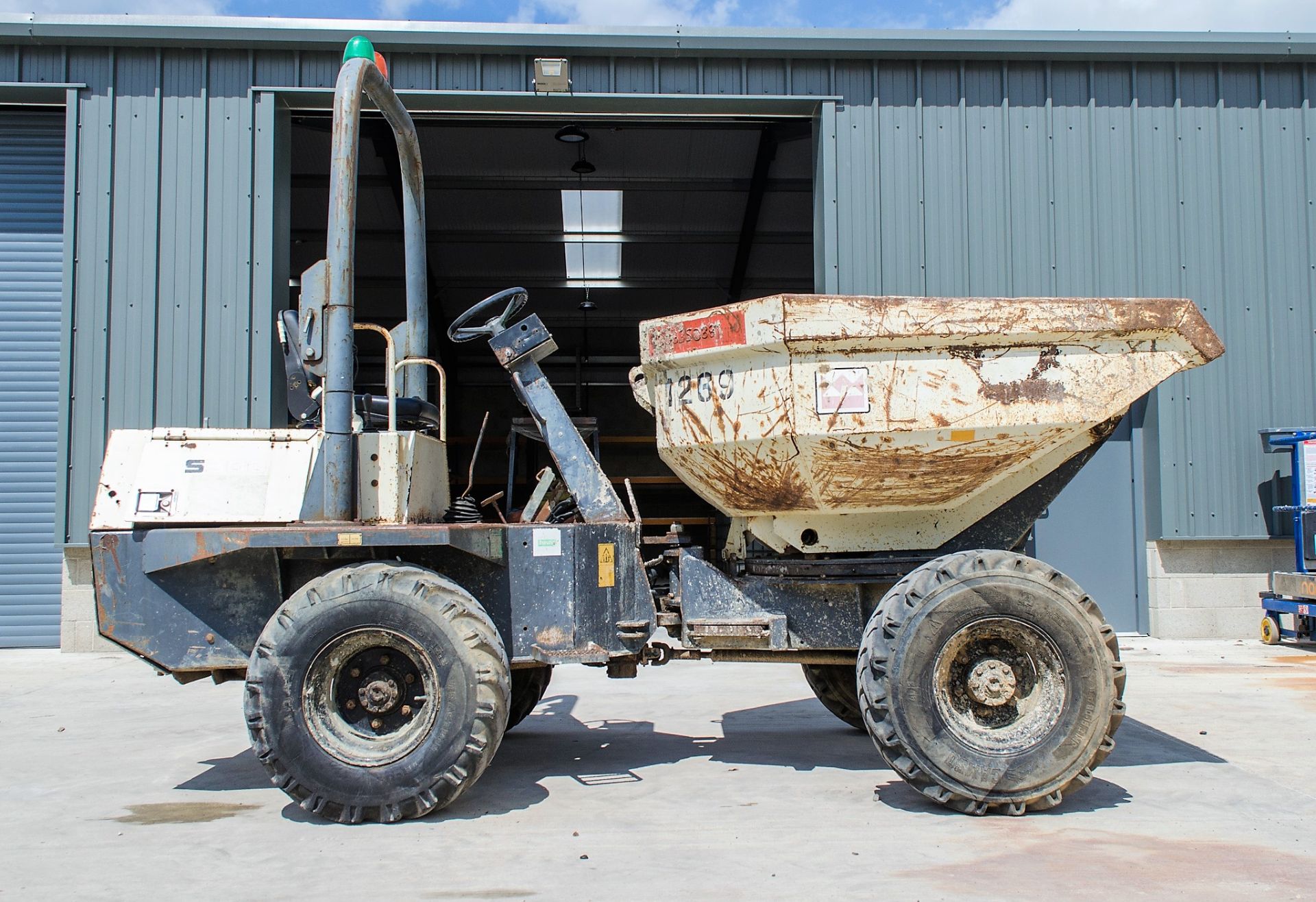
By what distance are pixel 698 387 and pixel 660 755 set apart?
2189 mm

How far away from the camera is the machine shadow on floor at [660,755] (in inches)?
192

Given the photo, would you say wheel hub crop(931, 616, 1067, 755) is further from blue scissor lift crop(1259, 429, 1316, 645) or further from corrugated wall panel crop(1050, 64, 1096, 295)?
corrugated wall panel crop(1050, 64, 1096, 295)

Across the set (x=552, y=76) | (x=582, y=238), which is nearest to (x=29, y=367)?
(x=552, y=76)

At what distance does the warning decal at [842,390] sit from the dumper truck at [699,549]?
0.01m

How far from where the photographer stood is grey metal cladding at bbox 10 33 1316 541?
408 inches

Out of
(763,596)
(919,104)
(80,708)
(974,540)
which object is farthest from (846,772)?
(919,104)

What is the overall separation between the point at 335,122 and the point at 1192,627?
9788 mm

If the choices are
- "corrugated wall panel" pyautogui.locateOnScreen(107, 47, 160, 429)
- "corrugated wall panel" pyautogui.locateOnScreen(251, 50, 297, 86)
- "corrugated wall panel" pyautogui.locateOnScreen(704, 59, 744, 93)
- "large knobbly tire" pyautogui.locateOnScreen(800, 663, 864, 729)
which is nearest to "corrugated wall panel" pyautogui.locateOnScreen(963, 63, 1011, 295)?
"corrugated wall panel" pyautogui.locateOnScreen(704, 59, 744, 93)

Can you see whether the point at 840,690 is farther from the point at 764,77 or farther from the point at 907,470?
the point at 764,77

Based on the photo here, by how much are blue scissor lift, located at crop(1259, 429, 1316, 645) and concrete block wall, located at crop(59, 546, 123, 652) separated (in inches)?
460

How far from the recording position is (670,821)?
453 centimetres

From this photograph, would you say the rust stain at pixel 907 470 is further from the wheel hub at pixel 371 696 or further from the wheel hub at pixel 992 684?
the wheel hub at pixel 371 696

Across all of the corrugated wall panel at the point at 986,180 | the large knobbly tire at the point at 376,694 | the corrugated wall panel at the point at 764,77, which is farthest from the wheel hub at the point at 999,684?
the corrugated wall panel at the point at 764,77

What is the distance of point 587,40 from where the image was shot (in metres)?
10.6
